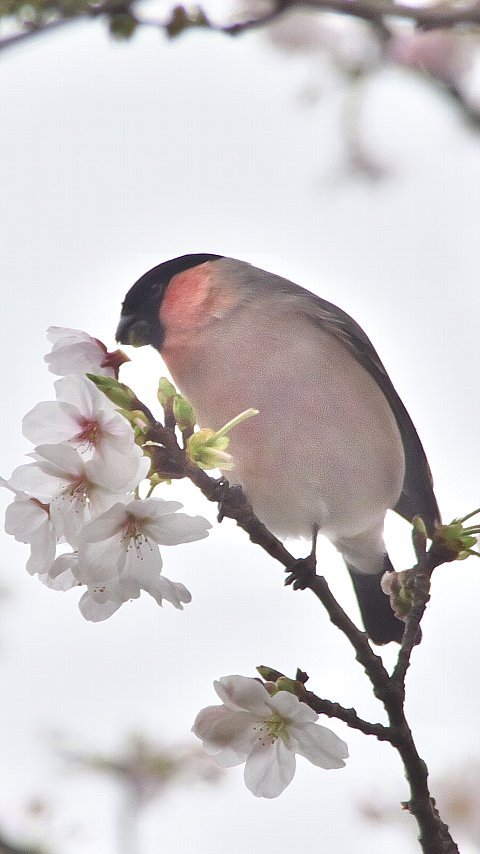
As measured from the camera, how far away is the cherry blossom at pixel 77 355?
208 cm

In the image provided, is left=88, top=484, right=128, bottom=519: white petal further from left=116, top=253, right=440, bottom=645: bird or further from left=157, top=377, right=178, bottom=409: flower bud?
left=116, top=253, right=440, bottom=645: bird

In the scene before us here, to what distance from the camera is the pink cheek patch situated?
12.0 ft

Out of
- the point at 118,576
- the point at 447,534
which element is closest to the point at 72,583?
the point at 118,576

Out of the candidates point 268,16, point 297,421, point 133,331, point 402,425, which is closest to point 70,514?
point 268,16

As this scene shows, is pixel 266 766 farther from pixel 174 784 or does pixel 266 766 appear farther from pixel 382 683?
pixel 174 784

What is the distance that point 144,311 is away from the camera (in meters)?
3.69

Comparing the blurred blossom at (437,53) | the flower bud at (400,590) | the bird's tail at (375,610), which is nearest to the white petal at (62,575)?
the flower bud at (400,590)

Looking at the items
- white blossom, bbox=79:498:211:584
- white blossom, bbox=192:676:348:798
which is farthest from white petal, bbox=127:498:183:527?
white blossom, bbox=192:676:348:798

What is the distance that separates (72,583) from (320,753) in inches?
23.2

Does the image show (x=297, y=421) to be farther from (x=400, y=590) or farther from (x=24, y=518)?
(x=24, y=518)

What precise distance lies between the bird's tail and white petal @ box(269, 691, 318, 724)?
1803 mm

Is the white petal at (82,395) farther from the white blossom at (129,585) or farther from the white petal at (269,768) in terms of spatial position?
the white petal at (269,768)

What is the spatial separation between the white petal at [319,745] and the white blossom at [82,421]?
597 millimetres

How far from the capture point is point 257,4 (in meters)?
4.09
